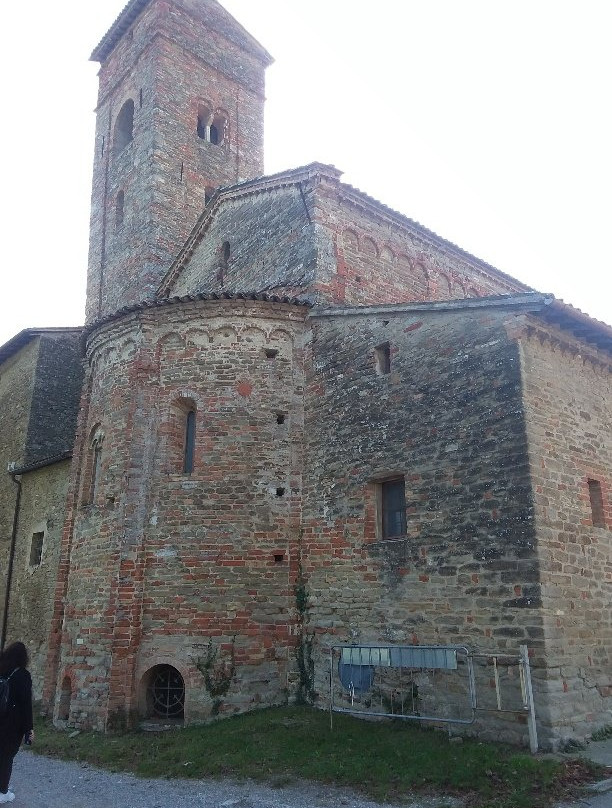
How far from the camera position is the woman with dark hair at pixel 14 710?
6.43 metres

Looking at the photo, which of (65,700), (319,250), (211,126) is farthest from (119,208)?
(65,700)

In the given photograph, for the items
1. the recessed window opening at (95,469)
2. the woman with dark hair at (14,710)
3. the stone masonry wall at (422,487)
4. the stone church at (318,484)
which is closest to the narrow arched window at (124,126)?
the stone church at (318,484)

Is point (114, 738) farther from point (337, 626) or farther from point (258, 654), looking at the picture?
point (337, 626)

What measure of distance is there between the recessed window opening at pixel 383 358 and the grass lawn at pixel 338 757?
16.9ft

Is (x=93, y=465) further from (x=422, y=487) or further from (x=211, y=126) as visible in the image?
(x=211, y=126)

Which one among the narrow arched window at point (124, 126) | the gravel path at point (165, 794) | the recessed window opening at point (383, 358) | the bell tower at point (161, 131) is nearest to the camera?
the gravel path at point (165, 794)

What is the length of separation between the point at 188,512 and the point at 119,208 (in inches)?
579

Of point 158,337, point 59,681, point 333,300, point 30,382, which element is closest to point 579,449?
point 333,300

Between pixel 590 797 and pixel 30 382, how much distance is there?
1699 cm

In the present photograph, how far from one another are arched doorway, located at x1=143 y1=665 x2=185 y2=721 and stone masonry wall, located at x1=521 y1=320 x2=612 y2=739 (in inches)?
220

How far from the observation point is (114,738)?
969cm

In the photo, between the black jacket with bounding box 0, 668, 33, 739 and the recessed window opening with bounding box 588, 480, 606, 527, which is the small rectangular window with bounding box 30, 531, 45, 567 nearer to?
the black jacket with bounding box 0, 668, 33, 739

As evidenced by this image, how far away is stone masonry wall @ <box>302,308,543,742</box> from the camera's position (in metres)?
8.38

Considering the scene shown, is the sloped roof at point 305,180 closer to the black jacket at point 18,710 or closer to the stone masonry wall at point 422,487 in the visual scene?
the stone masonry wall at point 422,487
